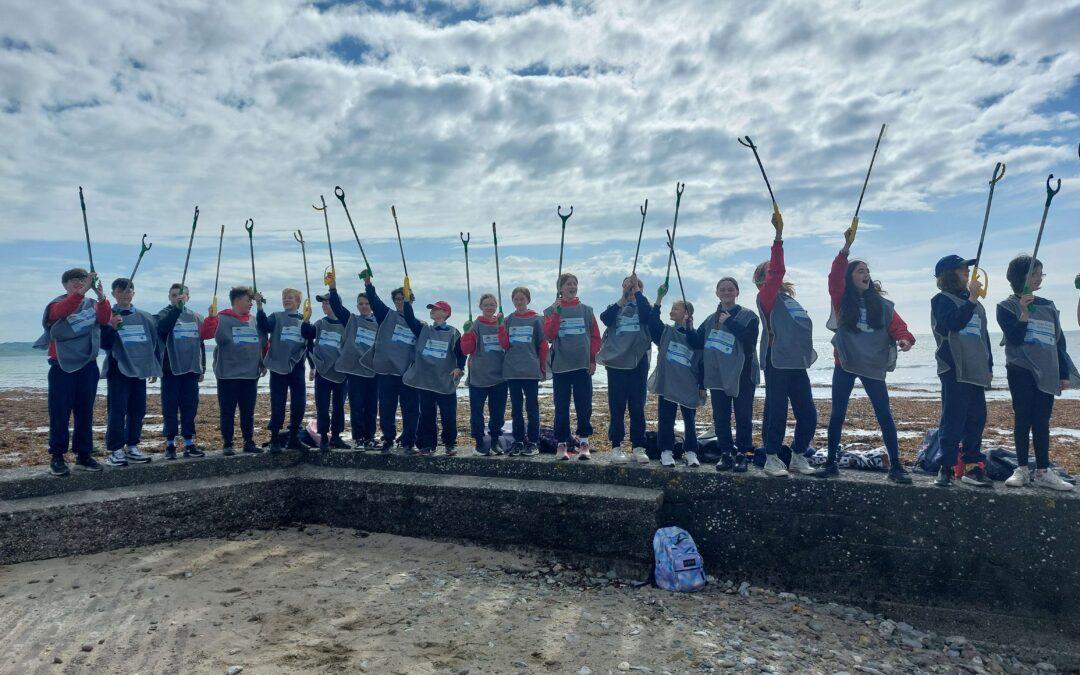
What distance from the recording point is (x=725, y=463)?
5246 mm

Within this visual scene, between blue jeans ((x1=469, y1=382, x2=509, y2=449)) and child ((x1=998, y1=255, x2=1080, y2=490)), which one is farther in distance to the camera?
blue jeans ((x1=469, y1=382, x2=509, y2=449))

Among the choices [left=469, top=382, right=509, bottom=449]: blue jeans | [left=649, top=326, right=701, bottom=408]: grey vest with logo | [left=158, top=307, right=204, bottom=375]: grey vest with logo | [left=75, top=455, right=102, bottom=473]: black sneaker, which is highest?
[left=158, top=307, right=204, bottom=375]: grey vest with logo

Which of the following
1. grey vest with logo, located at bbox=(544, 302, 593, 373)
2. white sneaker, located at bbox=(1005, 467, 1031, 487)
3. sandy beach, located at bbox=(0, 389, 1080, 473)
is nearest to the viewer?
white sneaker, located at bbox=(1005, 467, 1031, 487)

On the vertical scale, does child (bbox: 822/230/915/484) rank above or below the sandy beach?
above

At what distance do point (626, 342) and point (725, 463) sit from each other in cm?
130

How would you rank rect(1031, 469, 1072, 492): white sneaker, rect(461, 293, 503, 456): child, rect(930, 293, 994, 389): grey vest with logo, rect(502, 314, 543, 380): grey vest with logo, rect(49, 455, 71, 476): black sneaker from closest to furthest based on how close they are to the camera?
rect(1031, 469, 1072, 492): white sneaker, rect(930, 293, 994, 389): grey vest with logo, rect(49, 455, 71, 476): black sneaker, rect(502, 314, 543, 380): grey vest with logo, rect(461, 293, 503, 456): child

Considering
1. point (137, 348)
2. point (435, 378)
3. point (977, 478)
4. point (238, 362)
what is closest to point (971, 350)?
point (977, 478)

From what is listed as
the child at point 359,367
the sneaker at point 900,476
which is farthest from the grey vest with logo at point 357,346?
the sneaker at point 900,476

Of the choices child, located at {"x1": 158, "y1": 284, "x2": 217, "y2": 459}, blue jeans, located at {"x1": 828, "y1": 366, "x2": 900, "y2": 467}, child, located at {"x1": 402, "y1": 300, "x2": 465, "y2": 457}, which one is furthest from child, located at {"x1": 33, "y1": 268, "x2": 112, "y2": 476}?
blue jeans, located at {"x1": 828, "y1": 366, "x2": 900, "y2": 467}

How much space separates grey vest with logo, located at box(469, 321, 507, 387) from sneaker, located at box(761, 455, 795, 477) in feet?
8.00

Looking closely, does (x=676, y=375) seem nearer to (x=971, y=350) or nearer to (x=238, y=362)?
(x=971, y=350)

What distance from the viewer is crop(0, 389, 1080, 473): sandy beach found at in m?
9.06

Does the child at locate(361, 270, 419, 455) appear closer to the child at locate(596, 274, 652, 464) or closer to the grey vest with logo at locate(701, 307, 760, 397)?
the child at locate(596, 274, 652, 464)

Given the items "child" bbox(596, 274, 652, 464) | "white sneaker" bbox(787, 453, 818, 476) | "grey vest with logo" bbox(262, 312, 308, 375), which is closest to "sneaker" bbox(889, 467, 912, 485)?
"white sneaker" bbox(787, 453, 818, 476)
